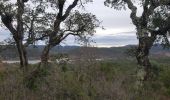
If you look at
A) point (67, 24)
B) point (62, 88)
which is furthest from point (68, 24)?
point (62, 88)

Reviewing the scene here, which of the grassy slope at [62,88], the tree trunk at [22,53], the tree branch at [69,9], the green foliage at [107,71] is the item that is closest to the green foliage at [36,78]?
the grassy slope at [62,88]

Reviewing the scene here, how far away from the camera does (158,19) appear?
2808cm

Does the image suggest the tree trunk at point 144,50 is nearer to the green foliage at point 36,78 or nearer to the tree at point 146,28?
the tree at point 146,28

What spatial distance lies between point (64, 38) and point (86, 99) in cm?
1518

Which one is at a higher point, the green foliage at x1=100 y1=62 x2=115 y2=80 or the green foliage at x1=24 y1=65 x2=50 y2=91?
the green foliage at x1=24 y1=65 x2=50 y2=91

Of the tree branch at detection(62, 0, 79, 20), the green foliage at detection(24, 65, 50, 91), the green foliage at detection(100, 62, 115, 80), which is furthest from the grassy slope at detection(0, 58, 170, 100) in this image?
the tree branch at detection(62, 0, 79, 20)

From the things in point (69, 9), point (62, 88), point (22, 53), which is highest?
point (69, 9)

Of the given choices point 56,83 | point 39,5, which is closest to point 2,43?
point 39,5

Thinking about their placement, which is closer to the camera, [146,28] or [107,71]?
[146,28]

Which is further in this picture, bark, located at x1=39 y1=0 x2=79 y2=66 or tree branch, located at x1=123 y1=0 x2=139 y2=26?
bark, located at x1=39 y1=0 x2=79 y2=66

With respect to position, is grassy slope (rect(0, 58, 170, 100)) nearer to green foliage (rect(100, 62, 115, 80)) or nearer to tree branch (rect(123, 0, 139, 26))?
green foliage (rect(100, 62, 115, 80))

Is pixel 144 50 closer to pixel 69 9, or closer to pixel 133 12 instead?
pixel 133 12

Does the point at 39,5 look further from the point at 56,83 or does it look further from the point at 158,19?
the point at 56,83

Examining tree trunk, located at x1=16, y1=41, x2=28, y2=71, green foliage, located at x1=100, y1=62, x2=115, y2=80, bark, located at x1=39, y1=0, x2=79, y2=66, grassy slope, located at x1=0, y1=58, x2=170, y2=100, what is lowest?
green foliage, located at x1=100, y1=62, x2=115, y2=80
